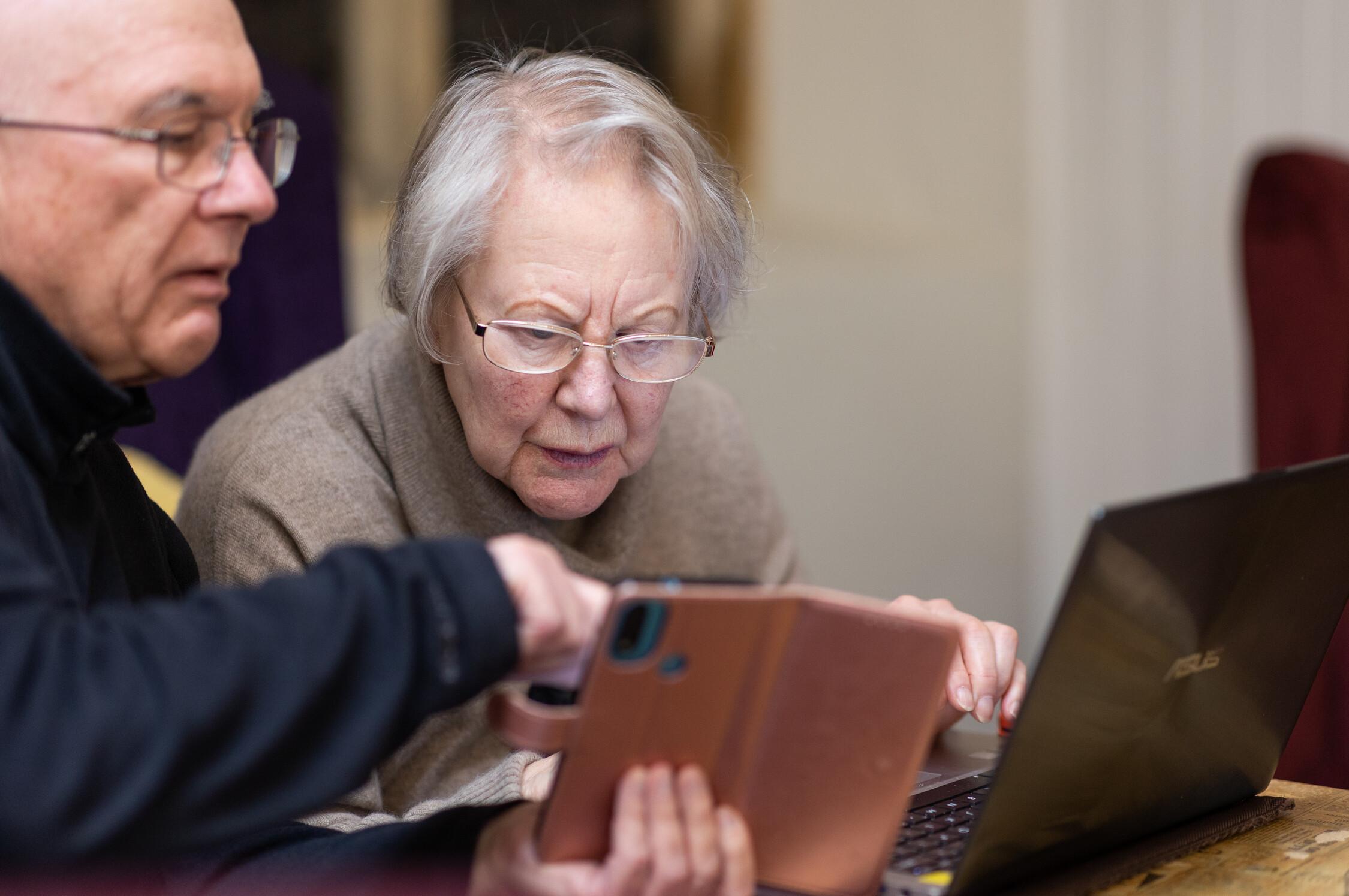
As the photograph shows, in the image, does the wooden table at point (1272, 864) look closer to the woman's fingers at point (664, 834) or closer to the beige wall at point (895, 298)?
the woman's fingers at point (664, 834)

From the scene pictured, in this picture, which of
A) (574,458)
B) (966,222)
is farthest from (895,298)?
(574,458)

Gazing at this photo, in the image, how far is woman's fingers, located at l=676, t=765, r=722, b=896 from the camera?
765mm

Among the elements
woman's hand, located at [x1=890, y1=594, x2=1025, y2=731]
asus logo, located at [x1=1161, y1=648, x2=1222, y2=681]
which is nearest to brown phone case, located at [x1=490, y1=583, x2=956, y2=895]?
asus logo, located at [x1=1161, y1=648, x2=1222, y2=681]

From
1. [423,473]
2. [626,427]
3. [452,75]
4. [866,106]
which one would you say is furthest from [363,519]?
[866,106]

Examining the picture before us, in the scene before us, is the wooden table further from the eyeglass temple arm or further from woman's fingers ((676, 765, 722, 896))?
the eyeglass temple arm

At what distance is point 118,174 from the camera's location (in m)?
0.85

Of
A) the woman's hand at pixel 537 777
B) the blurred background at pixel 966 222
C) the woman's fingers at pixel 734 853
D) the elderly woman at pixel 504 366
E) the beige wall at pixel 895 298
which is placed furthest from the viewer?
the beige wall at pixel 895 298

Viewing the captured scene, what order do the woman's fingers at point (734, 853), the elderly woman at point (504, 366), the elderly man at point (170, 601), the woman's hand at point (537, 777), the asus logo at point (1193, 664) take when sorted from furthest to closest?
the elderly woman at point (504, 366)
the woman's hand at point (537, 777)
the asus logo at point (1193, 664)
the woman's fingers at point (734, 853)
the elderly man at point (170, 601)

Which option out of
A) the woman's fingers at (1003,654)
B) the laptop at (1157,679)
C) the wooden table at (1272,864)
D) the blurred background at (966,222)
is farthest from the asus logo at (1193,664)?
the blurred background at (966,222)

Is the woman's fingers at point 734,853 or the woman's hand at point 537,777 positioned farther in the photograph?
the woman's hand at point 537,777

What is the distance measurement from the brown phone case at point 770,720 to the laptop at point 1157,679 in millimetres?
60

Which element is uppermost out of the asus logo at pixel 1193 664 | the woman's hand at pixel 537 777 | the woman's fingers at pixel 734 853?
the asus logo at pixel 1193 664

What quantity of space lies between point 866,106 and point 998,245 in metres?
0.45

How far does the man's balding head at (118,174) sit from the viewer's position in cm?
82
